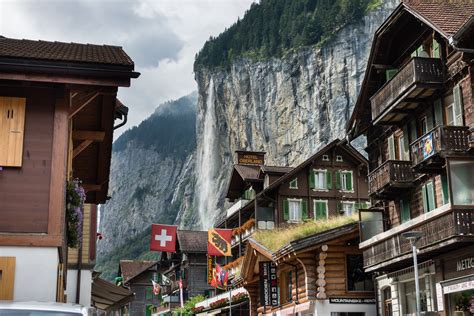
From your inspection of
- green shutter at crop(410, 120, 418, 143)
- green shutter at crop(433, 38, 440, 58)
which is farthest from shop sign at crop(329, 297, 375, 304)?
green shutter at crop(433, 38, 440, 58)

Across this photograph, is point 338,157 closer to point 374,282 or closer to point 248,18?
point 374,282

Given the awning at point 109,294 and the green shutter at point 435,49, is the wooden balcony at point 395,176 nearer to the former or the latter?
the green shutter at point 435,49

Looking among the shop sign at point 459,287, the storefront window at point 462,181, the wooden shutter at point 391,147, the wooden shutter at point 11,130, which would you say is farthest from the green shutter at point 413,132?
the wooden shutter at point 11,130

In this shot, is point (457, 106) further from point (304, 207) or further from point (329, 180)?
point (329, 180)

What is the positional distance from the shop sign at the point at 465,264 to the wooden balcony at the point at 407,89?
19.3ft

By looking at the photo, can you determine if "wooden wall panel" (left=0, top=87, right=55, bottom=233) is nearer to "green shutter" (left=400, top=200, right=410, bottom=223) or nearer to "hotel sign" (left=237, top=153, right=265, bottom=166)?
"green shutter" (left=400, top=200, right=410, bottom=223)

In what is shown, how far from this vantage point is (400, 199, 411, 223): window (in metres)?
26.4

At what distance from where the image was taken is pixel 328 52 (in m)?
111

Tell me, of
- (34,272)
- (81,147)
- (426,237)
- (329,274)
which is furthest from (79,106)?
(329,274)

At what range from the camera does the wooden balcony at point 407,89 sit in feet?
77.9

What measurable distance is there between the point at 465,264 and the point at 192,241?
2108 inches

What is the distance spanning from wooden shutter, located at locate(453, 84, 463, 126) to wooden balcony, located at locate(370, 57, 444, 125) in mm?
782

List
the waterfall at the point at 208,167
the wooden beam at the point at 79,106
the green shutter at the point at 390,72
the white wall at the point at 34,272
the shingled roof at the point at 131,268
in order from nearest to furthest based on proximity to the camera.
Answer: the white wall at the point at 34,272 < the wooden beam at the point at 79,106 < the green shutter at the point at 390,72 < the shingled roof at the point at 131,268 < the waterfall at the point at 208,167

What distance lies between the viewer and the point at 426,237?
21844 millimetres
